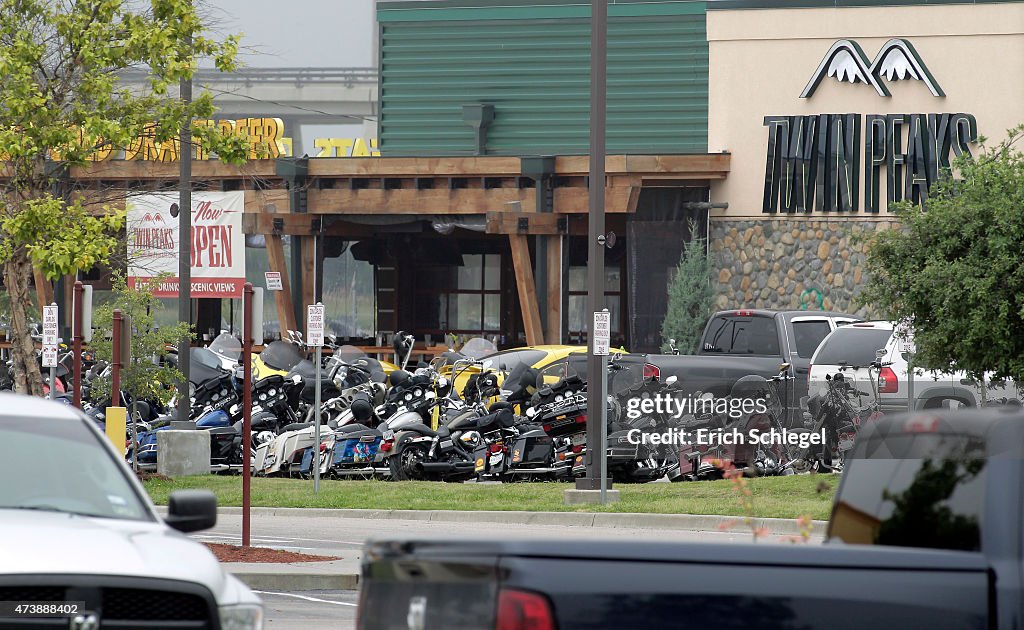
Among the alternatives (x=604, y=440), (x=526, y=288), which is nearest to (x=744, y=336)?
(x=604, y=440)

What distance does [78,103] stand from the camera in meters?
19.0

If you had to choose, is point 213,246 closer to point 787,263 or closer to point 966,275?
point 787,263

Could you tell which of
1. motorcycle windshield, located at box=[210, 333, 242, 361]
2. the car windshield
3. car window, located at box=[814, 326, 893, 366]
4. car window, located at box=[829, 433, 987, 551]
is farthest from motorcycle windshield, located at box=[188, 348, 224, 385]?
car window, located at box=[829, 433, 987, 551]

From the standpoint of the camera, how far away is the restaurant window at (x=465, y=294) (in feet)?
157

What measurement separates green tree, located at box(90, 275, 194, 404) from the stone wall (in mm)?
16213

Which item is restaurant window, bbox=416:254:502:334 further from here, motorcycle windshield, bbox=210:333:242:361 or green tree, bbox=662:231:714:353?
motorcycle windshield, bbox=210:333:242:361

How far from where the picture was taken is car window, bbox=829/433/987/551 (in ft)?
→ 15.6

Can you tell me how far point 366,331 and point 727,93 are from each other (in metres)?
15.4

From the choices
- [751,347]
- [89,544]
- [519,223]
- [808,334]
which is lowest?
[89,544]

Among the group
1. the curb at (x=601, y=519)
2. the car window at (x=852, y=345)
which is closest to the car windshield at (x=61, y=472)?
the curb at (x=601, y=519)

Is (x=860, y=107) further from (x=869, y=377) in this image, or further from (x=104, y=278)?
(x=104, y=278)

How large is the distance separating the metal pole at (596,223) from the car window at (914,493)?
14019mm

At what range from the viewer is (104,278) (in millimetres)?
46812

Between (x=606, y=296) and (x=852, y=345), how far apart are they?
22.4m
